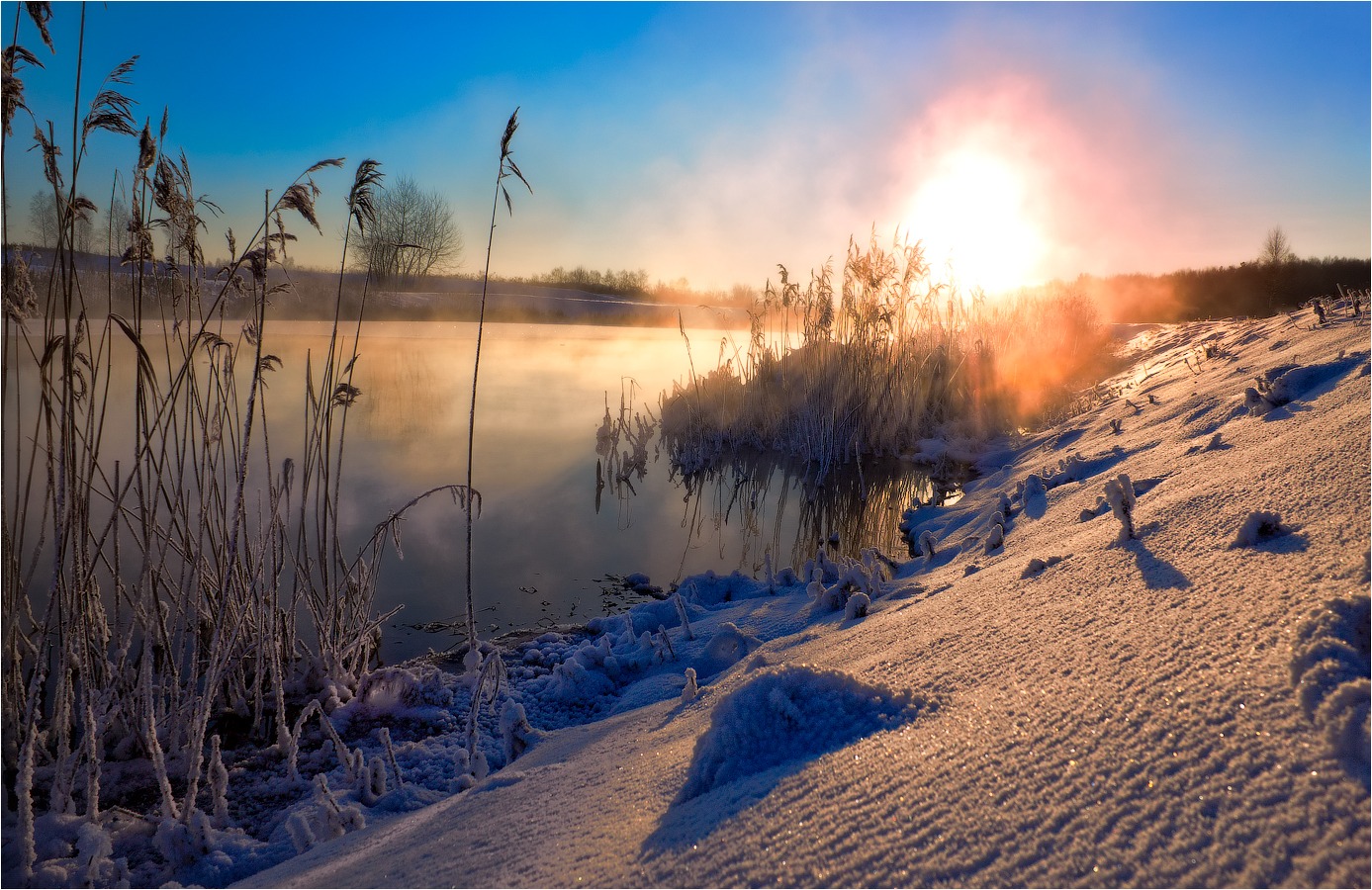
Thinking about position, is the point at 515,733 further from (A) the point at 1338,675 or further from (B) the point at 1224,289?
(B) the point at 1224,289

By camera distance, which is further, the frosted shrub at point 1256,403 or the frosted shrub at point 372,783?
the frosted shrub at point 1256,403

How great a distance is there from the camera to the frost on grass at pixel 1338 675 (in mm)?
779

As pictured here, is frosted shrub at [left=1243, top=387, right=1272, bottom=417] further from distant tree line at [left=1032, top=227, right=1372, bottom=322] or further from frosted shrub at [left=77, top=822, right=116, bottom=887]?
distant tree line at [left=1032, top=227, right=1372, bottom=322]

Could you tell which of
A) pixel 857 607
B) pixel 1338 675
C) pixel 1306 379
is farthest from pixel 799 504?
pixel 1338 675

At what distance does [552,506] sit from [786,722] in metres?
4.30

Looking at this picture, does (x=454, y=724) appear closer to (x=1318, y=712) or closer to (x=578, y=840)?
(x=578, y=840)

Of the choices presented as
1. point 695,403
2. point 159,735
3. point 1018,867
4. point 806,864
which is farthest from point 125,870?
point 695,403

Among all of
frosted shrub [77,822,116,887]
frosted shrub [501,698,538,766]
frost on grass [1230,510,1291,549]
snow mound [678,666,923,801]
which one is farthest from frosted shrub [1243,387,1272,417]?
frosted shrub [77,822,116,887]

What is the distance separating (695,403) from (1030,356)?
15.7ft

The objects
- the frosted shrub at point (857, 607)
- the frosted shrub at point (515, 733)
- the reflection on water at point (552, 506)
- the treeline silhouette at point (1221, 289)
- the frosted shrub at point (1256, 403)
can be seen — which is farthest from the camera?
the treeline silhouette at point (1221, 289)

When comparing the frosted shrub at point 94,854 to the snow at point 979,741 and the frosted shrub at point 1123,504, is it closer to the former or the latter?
the snow at point 979,741

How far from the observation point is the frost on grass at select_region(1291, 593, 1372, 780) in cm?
78

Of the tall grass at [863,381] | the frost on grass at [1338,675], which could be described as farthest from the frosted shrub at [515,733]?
the tall grass at [863,381]

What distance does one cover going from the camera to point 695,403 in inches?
314
